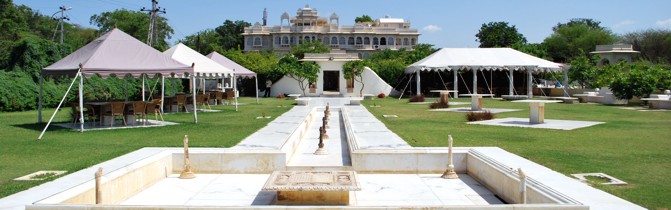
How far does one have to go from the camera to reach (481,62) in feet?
121

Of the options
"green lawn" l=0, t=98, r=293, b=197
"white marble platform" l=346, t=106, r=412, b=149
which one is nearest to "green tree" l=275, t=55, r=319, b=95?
"green lawn" l=0, t=98, r=293, b=197

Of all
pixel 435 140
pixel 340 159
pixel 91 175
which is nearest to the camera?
pixel 91 175

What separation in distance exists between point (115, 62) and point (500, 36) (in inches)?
2868

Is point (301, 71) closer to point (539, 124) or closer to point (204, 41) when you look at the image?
point (539, 124)

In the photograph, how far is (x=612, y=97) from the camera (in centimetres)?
3011

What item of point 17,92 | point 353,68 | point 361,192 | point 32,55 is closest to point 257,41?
point 353,68

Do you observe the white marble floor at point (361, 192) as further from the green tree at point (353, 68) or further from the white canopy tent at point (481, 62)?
the green tree at point (353, 68)

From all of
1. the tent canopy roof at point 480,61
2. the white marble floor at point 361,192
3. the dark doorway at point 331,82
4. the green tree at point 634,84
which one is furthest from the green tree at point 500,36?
the white marble floor at point 361,192

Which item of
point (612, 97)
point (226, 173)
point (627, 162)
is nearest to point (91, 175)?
point (226, 173)

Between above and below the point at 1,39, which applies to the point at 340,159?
below

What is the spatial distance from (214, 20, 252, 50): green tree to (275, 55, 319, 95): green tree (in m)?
62.5

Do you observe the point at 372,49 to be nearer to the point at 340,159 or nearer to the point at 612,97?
the point at 612,97

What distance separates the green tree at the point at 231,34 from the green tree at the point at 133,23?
2100cm

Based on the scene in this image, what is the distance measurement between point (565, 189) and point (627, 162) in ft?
11.0
